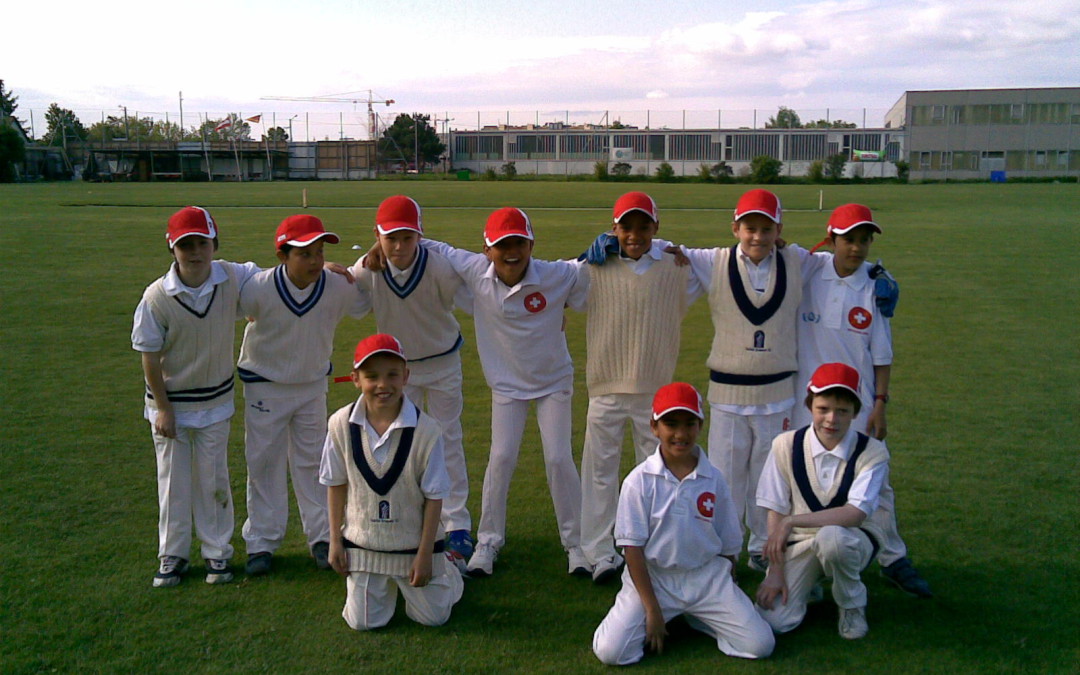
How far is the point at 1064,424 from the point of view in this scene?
7043 millimetres

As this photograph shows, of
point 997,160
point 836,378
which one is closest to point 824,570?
point 836,378

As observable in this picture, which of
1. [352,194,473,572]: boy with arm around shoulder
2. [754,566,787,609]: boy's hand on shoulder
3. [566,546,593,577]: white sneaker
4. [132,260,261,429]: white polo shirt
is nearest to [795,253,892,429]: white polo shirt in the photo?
[754,566,787,609]: boy's hand on shoulder

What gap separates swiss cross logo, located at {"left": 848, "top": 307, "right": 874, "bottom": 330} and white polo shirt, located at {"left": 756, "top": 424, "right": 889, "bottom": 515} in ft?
2.56

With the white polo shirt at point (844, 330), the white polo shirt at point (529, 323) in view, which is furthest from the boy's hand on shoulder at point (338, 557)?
the white polo shirt at point (844, 330)

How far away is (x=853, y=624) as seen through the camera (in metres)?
3.94

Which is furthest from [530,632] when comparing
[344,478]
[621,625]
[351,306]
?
[351,306]

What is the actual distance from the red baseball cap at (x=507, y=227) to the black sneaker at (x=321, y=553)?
A: 1773 mm

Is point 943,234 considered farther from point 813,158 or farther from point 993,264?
point 813,158

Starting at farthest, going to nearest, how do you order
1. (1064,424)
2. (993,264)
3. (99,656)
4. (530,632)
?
(993,264) → (1064,424) → (530,632) → (99,656)

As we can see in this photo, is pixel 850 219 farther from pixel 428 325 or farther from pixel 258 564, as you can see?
pixel 258 564

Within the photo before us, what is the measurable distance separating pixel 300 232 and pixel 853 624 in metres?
3.13

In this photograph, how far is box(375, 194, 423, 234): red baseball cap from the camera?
4691 millimetres

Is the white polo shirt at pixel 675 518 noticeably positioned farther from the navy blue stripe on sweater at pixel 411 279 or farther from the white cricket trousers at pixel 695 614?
the navy blue stripe on sweater at pixel 411 279

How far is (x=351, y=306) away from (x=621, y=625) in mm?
2222
